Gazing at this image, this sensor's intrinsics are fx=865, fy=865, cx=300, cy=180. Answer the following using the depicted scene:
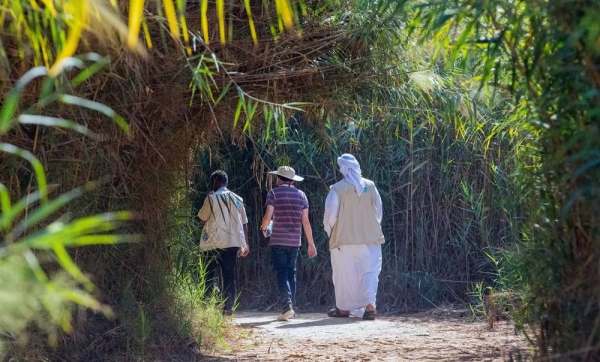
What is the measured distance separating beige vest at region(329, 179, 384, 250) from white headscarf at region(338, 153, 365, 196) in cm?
6

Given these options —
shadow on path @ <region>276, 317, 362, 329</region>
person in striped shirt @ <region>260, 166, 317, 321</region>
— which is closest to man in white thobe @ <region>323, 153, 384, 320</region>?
shadow on path @ <region>276, 317, 362, 329</region>

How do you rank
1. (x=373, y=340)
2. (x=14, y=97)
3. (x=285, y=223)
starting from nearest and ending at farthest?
1. (x=14, y=97)
2. (x=373, y=340)
3. (x=285, y=223)

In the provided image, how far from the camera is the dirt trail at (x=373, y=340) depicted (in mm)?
6605

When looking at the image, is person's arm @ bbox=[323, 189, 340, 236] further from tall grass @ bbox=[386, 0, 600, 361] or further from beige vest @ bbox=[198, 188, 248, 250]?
tall grass @ bbox=[386, 0, 600, 361]

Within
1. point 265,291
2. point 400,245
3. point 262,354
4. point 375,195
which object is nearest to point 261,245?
point 265,291

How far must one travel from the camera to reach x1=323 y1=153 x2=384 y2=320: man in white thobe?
948cm

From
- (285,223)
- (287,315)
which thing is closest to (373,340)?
(287,315)

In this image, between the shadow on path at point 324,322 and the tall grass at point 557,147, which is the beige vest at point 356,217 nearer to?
the shadow on path at point 324,322

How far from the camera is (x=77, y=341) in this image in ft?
18.8

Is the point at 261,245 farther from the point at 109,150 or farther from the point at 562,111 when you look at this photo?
the point at 562,111

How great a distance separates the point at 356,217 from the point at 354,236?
0.71 feet

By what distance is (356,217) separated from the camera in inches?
374

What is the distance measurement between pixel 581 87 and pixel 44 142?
10.7ft

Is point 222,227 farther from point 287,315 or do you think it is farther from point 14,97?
point 14,97
